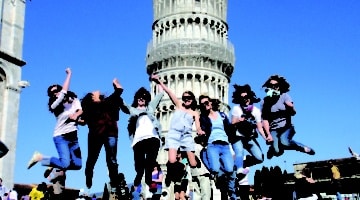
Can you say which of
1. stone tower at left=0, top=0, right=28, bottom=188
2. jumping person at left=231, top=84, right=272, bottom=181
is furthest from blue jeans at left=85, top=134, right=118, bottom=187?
stone tower at left=0, top=0, right=28, bottom=188

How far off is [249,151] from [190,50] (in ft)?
149

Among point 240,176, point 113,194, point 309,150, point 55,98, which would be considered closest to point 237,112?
point 240,176

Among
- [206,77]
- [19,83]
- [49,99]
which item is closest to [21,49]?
[19,83]

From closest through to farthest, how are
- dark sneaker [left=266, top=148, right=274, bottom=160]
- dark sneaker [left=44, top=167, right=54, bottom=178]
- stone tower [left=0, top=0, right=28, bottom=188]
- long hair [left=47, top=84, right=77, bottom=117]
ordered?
1. dark sneaker [left=44, top=167, right=54, bottom=178]
2. long hair [left=47, top=84, right=77, bottom=117]
3. dark sneaker [left=266, top=148, right=274, bottom=160]
4. stone tower [left=0, top=0, right=28, bottom=188]

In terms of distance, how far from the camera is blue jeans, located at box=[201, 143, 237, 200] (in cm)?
911

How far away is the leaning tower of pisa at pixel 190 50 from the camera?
55.2 m

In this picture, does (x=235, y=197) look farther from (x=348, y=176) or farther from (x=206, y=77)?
(x=206, y=77)

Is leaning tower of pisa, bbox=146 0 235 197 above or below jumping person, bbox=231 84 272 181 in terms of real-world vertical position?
above

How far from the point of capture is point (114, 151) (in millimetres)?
9148

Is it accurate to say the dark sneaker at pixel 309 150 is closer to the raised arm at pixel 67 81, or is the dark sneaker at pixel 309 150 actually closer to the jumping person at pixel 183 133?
the jumping person at pixel 183 133

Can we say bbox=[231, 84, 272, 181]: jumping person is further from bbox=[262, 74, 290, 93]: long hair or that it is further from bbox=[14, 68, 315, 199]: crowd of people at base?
bbox=[262, 74, 290, 93]: long hair

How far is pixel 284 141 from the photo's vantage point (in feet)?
31.6

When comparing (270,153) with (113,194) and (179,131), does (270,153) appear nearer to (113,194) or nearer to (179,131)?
(179,131)

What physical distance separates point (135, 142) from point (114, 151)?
0.42 metres
